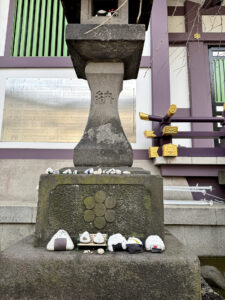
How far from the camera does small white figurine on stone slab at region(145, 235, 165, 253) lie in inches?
55.2

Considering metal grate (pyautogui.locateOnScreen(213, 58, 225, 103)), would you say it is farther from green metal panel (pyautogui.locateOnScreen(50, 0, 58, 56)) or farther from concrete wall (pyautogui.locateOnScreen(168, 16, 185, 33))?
green metal panel (pyautogui.locateOnScreen(50, 0, 58, 56))

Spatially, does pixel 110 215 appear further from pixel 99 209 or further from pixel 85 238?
pixel 85 238

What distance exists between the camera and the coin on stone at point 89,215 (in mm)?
1600

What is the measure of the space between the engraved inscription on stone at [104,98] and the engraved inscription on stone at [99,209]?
37.7 inches

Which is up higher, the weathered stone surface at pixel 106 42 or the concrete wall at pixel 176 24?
the concrete wall at pixel 176 24

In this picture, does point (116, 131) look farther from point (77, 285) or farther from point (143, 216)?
point (77, 285)

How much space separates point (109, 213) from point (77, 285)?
20.4 inches

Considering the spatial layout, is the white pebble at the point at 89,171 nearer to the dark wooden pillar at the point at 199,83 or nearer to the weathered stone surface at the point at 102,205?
the weathered stone surface at the point at 102,205

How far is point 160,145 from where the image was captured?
430cm

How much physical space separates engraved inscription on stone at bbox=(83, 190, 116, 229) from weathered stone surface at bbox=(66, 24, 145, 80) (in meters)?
1.39

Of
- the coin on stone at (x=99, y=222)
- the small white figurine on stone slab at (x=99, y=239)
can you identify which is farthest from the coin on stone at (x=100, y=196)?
the small white figurine on stone slab at (x=99, y=239)

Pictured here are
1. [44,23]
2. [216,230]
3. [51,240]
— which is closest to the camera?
[51,240]

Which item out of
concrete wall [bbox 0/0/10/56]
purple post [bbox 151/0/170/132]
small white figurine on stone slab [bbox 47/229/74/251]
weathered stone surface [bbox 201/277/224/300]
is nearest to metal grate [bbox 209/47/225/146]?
purple post [bbox 151/0/170/132]

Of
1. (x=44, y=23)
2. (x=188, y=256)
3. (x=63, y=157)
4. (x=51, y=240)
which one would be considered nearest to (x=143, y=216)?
(x=188, y=256)
